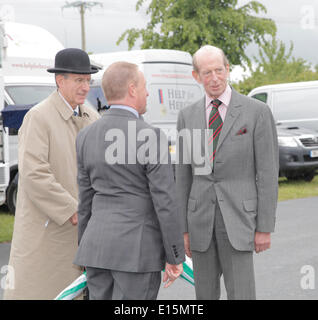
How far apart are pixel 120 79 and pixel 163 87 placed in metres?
9.49

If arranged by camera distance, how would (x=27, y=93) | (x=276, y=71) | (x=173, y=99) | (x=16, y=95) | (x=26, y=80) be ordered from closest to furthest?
(x=16, y=95)
(x=27, y=93)
(x=26, y=80)
(x=173, y=99)
(x=276, y=71)

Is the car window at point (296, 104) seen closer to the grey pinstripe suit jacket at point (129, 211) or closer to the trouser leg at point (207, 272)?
the trouser leg at point (207, 272)

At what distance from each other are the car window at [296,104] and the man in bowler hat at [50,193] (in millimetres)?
12156

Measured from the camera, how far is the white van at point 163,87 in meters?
12.1

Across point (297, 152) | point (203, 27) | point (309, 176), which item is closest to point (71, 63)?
point (297, 152)

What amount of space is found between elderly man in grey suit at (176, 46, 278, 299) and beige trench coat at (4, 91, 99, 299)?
793 mm

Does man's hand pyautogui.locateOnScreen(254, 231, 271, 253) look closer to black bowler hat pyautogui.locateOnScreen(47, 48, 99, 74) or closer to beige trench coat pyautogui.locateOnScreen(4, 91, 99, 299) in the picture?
beige trench coat pyautogui.locateOnScreen(4, 91, 99, 299)

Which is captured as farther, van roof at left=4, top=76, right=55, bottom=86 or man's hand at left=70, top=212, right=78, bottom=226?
van roof at left=4, top=76, right=55, bottom=86

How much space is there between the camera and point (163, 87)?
1234 cm

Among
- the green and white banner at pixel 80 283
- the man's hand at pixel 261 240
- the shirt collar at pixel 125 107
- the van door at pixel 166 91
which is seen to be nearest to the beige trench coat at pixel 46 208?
the green and white banner at pixel 80 283

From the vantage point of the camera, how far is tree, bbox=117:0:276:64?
715 inches

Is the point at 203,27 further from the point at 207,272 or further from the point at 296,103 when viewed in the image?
the point at 207,272

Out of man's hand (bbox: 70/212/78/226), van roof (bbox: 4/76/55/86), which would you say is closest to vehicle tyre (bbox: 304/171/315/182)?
van roof (bbox: 4/76/55/86)
